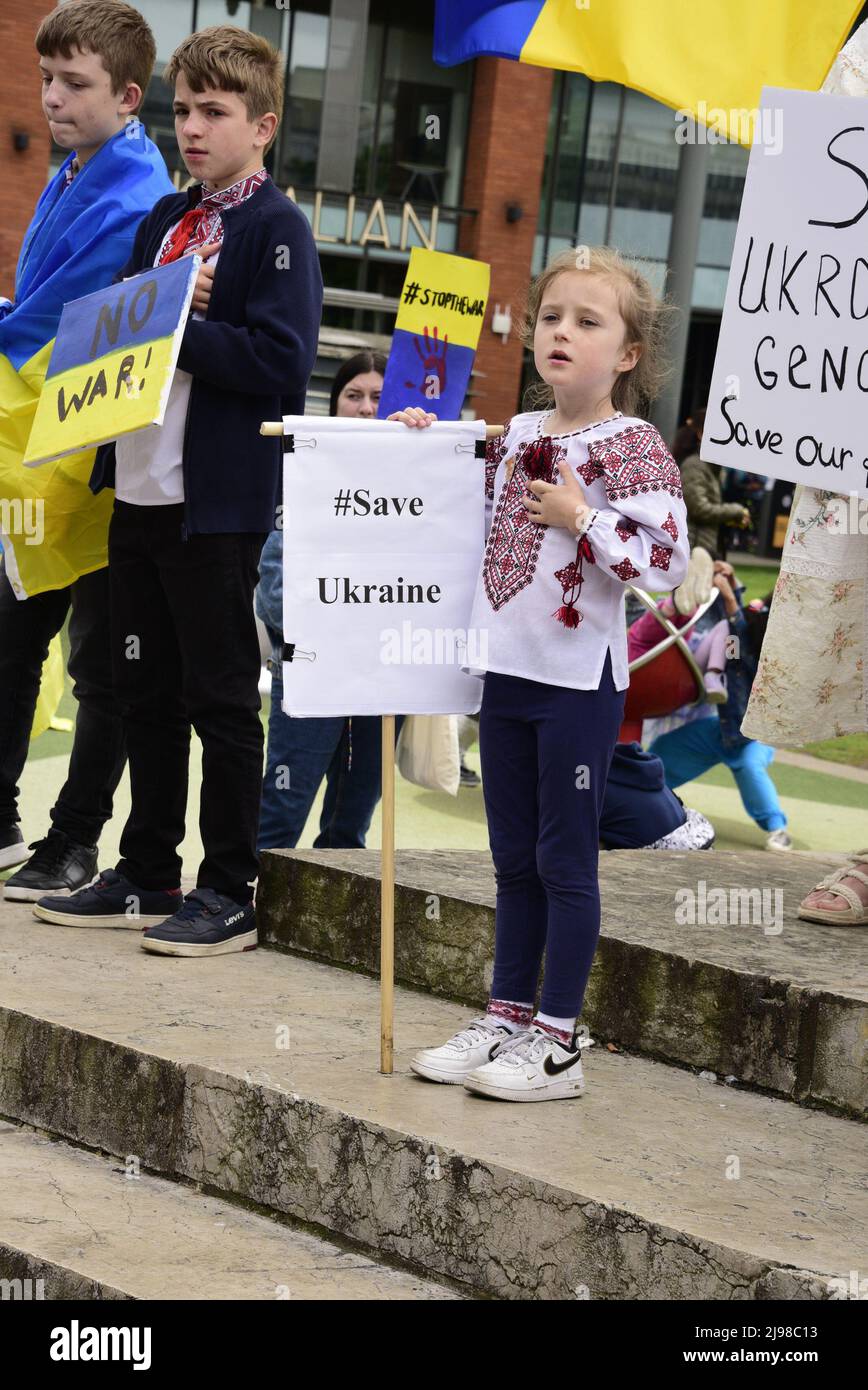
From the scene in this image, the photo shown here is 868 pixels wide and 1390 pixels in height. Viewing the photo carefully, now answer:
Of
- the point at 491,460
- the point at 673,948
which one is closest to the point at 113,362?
the point at 491,460

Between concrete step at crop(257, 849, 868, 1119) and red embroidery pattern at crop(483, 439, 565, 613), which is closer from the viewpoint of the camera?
red embroidery pattern at crop(483, 439, 565, 613)

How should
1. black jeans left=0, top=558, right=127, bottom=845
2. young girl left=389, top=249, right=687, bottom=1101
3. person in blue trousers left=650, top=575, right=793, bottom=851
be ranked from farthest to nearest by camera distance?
person in blue trousers left=650, top=575, right=793, bottom=851 < black jeans left=0, top=558, right=127, bottom=845 < young girl left=389, top=249, right=687, bottom=1101

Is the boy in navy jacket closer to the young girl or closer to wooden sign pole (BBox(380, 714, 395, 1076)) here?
the young girl

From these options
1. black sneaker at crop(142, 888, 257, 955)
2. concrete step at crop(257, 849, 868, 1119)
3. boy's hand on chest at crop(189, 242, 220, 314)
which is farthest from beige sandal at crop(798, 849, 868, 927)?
boy's hand on chest at crop(189, 242, 220, 314)

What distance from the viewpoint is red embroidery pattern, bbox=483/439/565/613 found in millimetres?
3193

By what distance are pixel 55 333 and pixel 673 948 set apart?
211 cm

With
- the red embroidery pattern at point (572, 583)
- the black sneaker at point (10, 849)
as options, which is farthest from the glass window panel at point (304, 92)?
the red embroidery pattern at point (572, 583)

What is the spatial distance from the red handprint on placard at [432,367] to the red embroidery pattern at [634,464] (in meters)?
2.90

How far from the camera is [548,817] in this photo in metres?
3.18

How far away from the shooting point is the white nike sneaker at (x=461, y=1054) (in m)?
3.24

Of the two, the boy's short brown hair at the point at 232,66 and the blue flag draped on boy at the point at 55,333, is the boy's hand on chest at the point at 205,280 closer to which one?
the boy's short brown hair at the point at 232,66

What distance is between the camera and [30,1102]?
355cm

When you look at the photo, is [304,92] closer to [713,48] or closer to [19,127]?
[19,127]

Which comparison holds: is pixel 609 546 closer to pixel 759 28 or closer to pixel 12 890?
pixel 759 28
